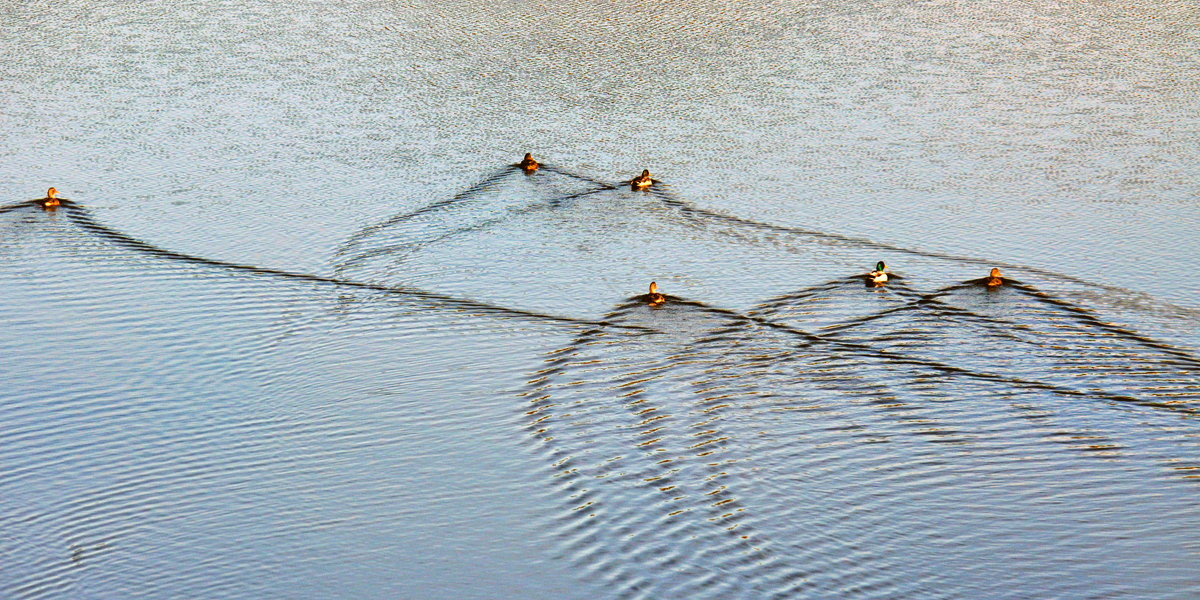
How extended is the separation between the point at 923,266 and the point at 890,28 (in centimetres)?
1145

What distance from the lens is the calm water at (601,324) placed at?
394 inches


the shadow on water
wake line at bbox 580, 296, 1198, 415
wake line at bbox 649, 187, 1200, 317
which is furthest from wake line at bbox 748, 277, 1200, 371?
wake line at bbox 649, 187, 1200, 317

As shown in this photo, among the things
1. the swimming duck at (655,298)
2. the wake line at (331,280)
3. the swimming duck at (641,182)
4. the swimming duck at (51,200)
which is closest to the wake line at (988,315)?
the swimming duck at (655,298)

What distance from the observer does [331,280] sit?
14.6m

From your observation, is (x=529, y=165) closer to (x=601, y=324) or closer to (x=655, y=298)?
(x=655, y=298)

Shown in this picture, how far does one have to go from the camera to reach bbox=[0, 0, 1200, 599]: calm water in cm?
1000

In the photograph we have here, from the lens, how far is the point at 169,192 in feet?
56.9

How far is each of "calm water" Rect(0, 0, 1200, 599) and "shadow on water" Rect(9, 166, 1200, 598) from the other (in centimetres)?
4

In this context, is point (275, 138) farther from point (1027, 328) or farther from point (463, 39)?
point (1027, 328)

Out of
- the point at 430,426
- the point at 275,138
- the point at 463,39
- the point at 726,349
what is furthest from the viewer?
the point at 463,39

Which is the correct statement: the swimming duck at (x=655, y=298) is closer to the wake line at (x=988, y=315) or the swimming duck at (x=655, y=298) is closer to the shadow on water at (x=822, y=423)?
the shadow on water at (x=822, y=423)

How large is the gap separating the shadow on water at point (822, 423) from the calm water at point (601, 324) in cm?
4

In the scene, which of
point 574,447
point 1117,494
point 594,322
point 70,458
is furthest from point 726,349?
point 70,458

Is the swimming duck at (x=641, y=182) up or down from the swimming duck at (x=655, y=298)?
up
